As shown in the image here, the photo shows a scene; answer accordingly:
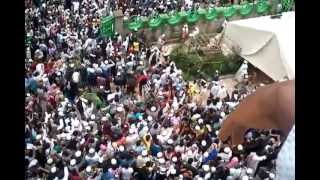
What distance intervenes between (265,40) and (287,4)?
389 mm

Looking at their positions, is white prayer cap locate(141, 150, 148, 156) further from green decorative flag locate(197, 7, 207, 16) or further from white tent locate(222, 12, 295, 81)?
green decorative flag locate(197, 7, 207, 16)

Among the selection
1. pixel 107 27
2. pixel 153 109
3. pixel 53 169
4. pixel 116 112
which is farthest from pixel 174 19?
pixel 53 169

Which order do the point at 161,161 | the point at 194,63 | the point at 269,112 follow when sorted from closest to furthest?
the point at 269,112, the point at 161,161, the point at 194,63

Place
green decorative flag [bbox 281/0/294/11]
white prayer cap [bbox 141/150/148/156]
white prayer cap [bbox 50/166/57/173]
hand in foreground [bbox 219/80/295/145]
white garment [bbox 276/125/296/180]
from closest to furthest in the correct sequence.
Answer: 1. white garment [bbox 276/125/296/180]
2. hand in foreground [bbox 219/80/295/145]
3. white prayer cap [bbox 50/166/57/173]
4. white prayer cap [bbox 141/150/148/156]
5. green decorative flag [bbox 281/0/294/11]

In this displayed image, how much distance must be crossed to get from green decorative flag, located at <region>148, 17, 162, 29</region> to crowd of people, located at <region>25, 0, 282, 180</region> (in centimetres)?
12

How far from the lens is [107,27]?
177 inches

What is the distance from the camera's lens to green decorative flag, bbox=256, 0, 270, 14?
4.38m

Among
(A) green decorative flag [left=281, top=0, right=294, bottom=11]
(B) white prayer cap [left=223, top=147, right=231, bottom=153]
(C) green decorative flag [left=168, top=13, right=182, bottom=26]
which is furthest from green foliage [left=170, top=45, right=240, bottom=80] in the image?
(B) white prayer cap [left=223, top=147, right=231, bottom=153]

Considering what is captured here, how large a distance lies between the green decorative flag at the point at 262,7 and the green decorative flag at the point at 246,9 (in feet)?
0.18

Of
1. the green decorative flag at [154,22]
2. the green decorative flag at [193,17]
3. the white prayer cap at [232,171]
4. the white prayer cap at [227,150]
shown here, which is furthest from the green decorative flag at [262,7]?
the white prayer cap at [232,171]

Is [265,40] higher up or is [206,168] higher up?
[265,40]

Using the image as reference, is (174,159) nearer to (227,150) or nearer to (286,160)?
(227,150)

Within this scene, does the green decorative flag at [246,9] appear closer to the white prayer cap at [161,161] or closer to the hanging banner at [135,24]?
the hanging banner at [135,24]

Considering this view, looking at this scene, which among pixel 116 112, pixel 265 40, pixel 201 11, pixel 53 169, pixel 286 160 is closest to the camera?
pixel 286 160
